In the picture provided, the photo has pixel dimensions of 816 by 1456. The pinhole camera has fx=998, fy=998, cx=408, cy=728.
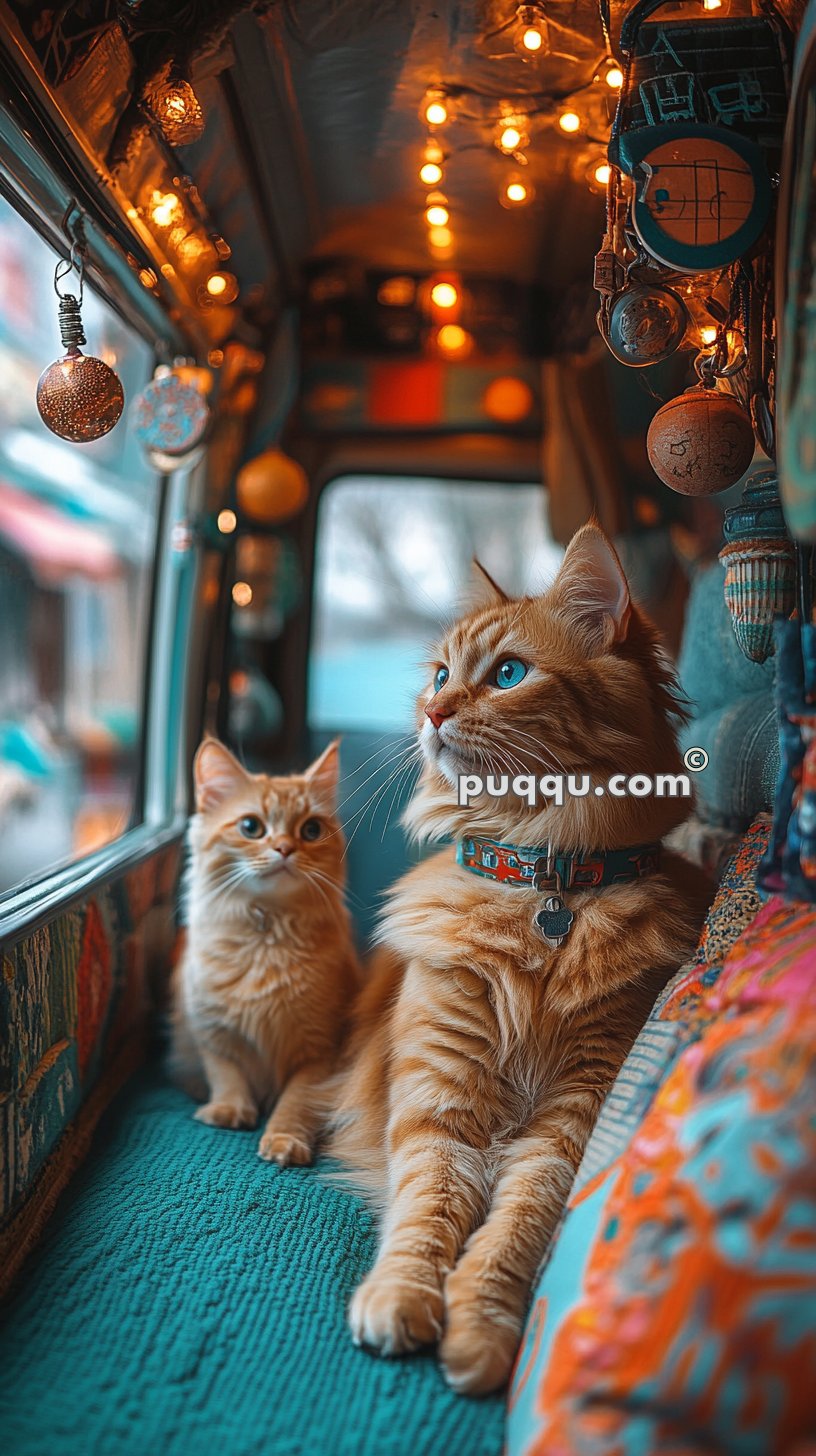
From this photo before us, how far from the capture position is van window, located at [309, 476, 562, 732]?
3.49m

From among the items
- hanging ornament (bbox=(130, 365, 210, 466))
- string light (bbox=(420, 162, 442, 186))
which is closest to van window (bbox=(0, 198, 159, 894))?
hanging ornament (bbox=(130, 365, 210, 466))

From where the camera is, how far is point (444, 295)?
9.88 feet

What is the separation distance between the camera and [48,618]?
12.5 ft

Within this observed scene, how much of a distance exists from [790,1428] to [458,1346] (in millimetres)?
418

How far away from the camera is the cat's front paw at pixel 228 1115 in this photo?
176cm

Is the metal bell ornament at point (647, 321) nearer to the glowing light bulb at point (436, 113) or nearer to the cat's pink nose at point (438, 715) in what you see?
the cat's pink nose at point (438, 715)

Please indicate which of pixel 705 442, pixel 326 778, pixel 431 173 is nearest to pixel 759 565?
pixel 705 442

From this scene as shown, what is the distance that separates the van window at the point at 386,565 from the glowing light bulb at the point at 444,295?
0.59m

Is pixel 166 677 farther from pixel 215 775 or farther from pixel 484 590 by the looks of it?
pixel 484 590

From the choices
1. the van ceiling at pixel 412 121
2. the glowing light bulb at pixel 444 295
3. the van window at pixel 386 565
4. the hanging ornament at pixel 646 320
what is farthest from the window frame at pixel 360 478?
the hanging ornament at pixel 646 320

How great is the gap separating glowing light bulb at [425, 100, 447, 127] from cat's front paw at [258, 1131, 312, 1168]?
194cm

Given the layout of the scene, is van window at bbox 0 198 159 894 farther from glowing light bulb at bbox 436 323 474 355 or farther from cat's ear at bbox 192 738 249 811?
glowing light bulb at bbox 436 323 474 355

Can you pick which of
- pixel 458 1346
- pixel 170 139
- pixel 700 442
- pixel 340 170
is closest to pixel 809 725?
pixel 700 442

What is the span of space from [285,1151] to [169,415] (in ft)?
4.85
